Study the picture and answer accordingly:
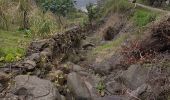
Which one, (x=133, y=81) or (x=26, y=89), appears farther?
(x=133, y=81)

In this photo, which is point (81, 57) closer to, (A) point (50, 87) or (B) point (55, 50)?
→ (B) point (55, 50)

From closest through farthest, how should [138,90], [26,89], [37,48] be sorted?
1. [26,89]
2. [138,90]
3. [37,48]

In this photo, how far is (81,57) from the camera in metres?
19.4

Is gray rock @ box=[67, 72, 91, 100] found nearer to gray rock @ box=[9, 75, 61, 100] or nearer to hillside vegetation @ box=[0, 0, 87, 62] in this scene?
gray rock @ box=[9, 75, 61, 100]

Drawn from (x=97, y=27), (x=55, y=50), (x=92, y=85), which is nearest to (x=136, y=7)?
(x=97, y=27)

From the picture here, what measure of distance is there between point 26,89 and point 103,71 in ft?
18.8

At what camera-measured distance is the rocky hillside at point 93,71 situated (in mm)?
12023

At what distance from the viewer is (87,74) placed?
16438mm

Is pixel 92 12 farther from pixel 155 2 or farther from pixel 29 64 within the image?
pixel 29 64

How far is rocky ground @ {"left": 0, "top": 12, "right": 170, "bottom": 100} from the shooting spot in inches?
469

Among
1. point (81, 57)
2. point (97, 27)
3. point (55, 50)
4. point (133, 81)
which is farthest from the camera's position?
point (97, 27)

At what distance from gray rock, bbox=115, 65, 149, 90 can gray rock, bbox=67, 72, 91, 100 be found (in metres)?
1.53

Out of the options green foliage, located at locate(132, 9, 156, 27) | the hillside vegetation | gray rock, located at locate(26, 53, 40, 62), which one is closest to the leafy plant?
gray rock, located at locate(26, 53, 40, 62)

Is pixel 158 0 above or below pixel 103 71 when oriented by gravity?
above
